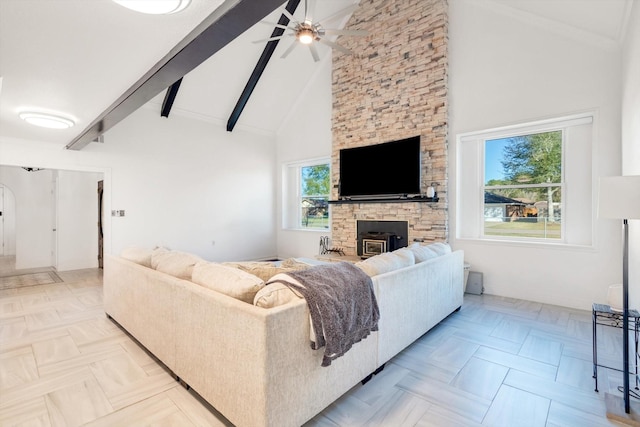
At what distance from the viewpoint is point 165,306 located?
7.61 feet

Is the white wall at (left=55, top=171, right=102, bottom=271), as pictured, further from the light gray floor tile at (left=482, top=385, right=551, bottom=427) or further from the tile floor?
the light gray floor tile at (left=482, top=385, right=551, bottom=427)

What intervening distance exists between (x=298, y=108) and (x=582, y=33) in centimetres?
524

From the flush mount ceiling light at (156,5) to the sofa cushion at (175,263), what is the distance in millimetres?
1696

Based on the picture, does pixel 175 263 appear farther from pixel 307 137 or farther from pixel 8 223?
pixel 8 223

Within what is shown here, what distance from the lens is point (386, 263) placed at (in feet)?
8.34

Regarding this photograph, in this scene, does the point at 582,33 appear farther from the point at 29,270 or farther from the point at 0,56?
the point at 29,270

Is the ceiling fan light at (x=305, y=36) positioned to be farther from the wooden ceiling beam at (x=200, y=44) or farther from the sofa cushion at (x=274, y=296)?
the sofa cushion at (x=274, y=296)

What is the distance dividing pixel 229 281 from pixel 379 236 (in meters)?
4.06

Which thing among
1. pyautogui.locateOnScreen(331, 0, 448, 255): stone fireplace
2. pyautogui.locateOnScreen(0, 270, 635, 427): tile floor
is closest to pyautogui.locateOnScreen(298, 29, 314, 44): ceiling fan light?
pyautogui.locateOnScreen(331, 0, 448, 255): stone fireplace

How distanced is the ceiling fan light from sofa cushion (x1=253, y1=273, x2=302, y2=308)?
3060 mm

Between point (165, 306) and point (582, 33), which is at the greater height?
point (582, 33)

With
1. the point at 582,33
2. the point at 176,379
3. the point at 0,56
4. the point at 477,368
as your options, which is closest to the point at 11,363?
the point at 176,379

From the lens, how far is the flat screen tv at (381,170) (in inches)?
204

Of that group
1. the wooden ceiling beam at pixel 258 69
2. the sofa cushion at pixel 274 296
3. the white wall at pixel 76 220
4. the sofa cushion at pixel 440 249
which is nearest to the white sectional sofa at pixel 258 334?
the sofa cushion at pixel 274 296
